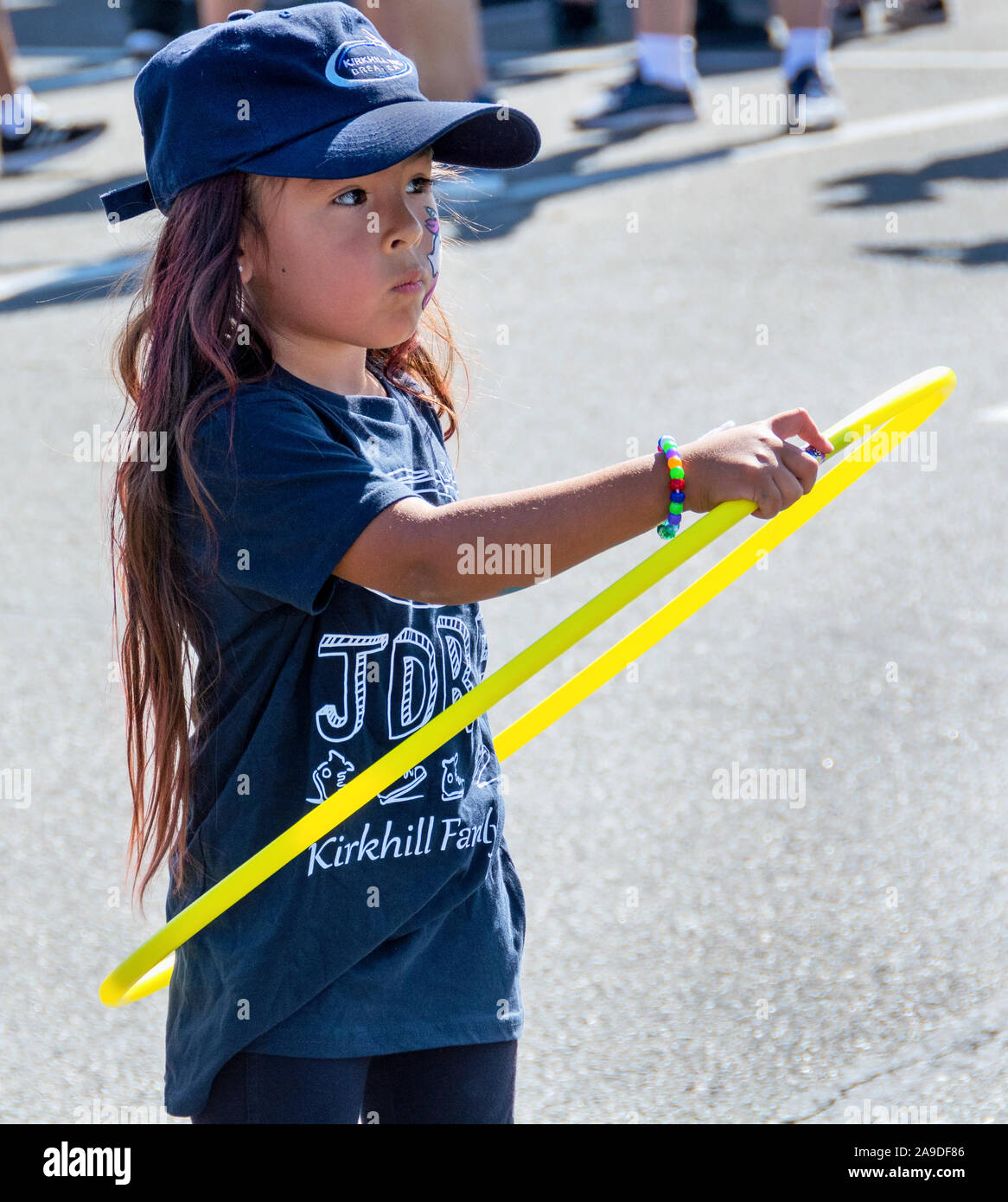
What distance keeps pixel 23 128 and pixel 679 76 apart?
3545 mm

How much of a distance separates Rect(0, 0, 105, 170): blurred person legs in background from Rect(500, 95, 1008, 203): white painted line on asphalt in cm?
252

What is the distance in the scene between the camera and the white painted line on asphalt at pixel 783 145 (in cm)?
793

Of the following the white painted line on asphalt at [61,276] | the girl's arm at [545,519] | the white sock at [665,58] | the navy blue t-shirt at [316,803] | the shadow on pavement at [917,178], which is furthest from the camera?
the white sock at [665,58]

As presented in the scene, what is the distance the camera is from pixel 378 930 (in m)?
1.83

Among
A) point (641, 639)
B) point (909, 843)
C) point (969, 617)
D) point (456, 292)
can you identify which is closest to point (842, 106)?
point (456, 292)

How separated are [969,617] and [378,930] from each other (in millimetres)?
2644

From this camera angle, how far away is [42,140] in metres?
8.69

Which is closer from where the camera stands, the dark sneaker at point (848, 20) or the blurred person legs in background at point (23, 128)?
the blurred person legs in background at point (23, 128)

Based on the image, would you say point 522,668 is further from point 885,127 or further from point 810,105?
point 885,127

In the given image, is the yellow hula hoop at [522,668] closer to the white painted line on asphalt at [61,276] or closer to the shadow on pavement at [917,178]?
the white painted line on asphalt at [61,276]

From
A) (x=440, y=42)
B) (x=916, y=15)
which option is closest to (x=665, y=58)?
(x=440, y=42)

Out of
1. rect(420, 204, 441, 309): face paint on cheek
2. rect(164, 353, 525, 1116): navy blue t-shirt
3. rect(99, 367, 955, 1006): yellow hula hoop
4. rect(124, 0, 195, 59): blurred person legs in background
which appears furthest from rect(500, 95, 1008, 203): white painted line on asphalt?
rect(164, 353, 525, 1116): navy blue t-shirt

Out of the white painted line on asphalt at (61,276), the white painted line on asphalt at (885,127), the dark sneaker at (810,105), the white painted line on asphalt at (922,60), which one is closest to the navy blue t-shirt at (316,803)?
the white painted line on asphalt at (61,276)
